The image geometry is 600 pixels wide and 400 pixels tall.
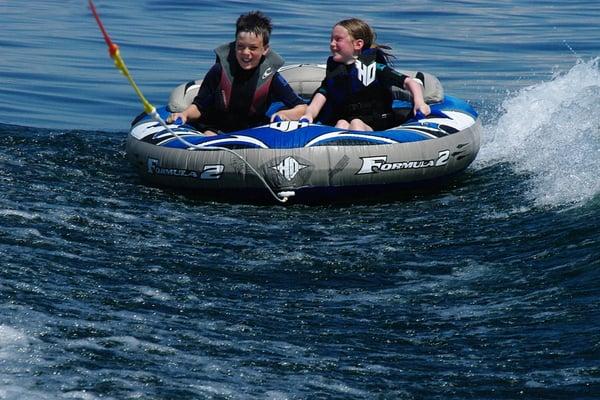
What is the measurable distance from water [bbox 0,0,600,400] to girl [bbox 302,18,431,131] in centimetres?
78

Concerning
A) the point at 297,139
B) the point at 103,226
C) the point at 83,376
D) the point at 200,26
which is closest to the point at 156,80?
the point at 200,26

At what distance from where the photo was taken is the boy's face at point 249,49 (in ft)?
29.0

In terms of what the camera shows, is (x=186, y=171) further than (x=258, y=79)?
No

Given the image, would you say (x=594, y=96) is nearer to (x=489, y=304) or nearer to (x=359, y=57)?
(x=359, y=57)

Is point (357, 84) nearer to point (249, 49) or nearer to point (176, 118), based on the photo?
point (249, 49)

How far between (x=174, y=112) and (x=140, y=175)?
3.20 feet

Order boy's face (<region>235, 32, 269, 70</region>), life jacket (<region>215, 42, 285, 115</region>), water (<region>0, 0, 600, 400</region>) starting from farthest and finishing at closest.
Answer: life jacket (<region>215, 42, 285, 115</region>), boy's face (<region>235, 32, 269, 70</region>), water (<region>0, 0, 600, 400</region>)

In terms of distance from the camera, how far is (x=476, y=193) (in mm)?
8664

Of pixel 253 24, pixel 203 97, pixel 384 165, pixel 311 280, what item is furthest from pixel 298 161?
pixel 311 280

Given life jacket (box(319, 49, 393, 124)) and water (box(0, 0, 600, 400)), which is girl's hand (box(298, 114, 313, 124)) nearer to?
life jacket (box(319, 49, 393, 124))

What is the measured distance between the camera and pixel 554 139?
9.90m

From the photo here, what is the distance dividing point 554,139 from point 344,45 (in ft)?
6.72

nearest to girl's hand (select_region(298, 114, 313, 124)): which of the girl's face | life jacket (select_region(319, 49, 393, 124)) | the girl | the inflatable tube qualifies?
the girl

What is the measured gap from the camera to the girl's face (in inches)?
351
